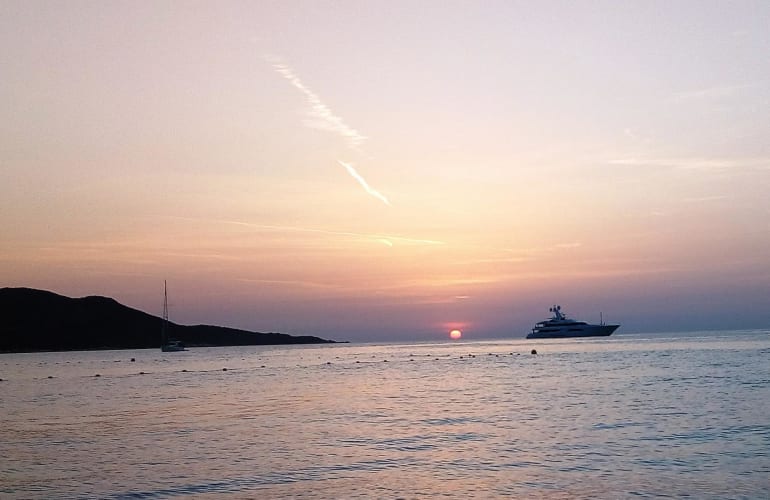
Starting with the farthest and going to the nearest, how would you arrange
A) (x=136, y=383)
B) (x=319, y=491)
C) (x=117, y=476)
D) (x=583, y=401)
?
(x=136, y=383)
(x=583, y=401)
(x=117, y=476)
(x=319, y=491)

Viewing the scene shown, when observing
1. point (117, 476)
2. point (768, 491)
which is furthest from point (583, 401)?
point (117, 476)

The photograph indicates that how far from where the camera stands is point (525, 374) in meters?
85.1

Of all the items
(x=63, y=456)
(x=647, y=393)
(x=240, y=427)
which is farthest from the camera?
(x=647, y=393)

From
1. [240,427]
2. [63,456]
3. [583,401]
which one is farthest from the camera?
[583,401]

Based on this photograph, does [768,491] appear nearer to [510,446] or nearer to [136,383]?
[510,446]

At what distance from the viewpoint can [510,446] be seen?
3222cm

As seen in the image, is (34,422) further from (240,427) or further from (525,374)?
(525,374)

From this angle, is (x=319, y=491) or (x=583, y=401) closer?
(x=319, y=491)

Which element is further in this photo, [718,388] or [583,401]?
[718,388]

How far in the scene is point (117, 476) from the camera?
27.5 metres

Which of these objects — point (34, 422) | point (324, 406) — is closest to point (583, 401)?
point (324, 406)

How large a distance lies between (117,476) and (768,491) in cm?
2274

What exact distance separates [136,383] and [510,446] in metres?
62.2

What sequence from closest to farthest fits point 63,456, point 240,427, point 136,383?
point 63,456 → point 240,427 → point 136,383
